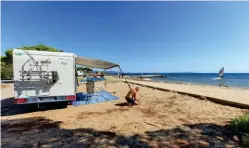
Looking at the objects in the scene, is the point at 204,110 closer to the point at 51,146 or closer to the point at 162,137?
the point at 162,137

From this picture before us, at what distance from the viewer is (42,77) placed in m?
6.41

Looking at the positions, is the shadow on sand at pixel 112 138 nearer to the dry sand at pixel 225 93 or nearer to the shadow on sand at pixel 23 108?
the shadow on sand at pixel 23 108

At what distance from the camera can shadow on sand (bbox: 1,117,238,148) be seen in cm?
340

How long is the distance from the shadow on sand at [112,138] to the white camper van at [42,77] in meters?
1.82

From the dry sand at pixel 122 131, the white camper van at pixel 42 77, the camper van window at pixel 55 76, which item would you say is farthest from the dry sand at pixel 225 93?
the camper van window at pixel 55 76

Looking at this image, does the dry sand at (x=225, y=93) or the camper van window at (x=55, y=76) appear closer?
the camper van window at (x=55, y=76)

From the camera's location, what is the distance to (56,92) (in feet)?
22.0

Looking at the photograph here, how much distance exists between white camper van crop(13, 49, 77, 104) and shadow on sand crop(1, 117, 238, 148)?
1.82 m

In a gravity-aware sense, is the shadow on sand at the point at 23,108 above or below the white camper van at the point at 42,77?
below

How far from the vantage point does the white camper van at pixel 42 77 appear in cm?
600

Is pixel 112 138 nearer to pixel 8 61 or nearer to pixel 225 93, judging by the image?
pixel 225 93

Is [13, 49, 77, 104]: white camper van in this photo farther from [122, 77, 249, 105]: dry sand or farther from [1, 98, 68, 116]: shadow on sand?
[122, 77, 249, 105]: dry sand

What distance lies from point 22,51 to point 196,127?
713 cm

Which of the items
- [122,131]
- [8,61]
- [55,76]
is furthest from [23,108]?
[8,61]
